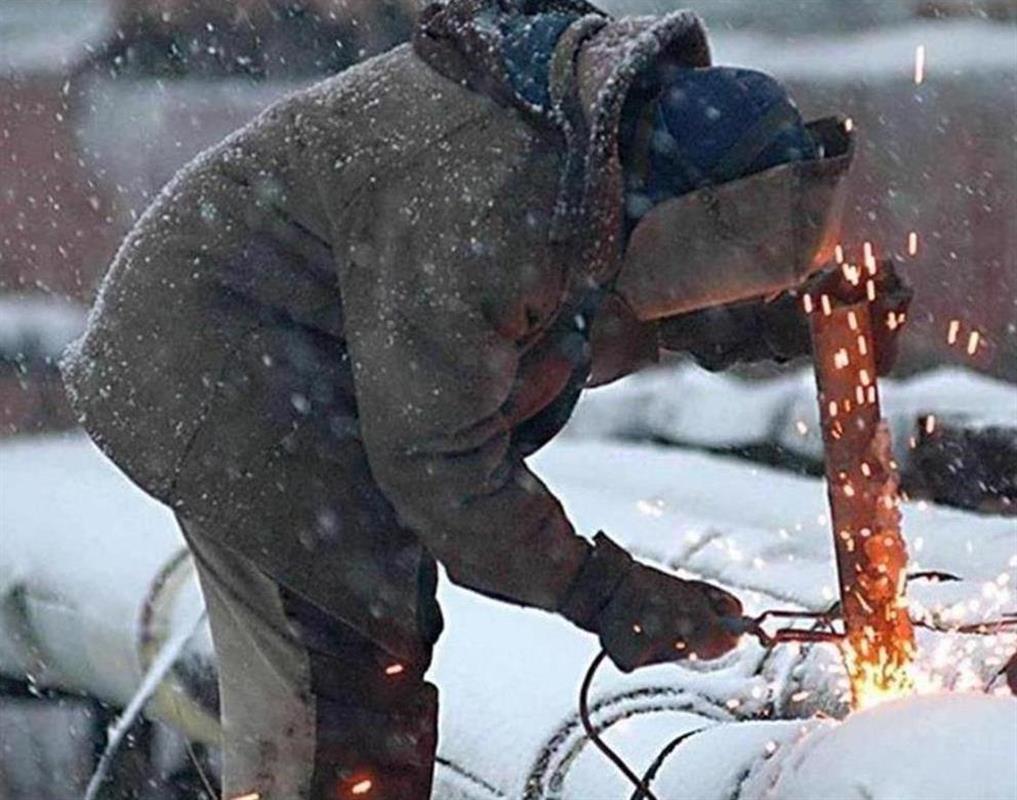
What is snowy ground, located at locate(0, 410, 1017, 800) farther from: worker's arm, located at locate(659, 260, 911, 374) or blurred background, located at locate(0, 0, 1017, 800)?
worker's arm, located at locate(659, 260, 911, 374)

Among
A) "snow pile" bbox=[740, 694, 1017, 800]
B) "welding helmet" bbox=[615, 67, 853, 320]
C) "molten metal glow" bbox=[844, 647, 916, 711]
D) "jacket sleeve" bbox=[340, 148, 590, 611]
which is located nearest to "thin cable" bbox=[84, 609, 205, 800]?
"jacket sleeve" bbox=[340, 148, 590, 611]

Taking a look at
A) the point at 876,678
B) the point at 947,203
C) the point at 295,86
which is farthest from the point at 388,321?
the point at 295,86

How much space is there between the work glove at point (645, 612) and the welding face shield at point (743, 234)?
0.97ft

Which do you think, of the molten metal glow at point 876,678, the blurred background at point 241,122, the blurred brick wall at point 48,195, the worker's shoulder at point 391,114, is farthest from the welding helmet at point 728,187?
the blurred brick wall at point 48,195

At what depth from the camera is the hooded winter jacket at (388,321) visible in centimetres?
238

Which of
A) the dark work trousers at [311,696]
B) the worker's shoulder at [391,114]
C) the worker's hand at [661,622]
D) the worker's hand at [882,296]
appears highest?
the worker's shoulder at [391,114]

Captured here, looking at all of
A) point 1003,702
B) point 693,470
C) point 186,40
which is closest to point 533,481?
point 1003,702

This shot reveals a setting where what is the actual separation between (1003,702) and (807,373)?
3549 millimetres

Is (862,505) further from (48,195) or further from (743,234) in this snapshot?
(48,195)

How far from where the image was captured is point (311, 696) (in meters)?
2.76

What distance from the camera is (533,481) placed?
8.30 feet

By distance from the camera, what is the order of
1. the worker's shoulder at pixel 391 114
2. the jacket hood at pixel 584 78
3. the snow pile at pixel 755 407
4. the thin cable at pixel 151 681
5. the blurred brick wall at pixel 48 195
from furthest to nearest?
the blurred brick wall at pixel 48 195
the snow pile at pixel 755 407
the thin cable at pixel 151 681
the worker's shoulder at pixel 391 114
the jacket hood at pixel 584 78

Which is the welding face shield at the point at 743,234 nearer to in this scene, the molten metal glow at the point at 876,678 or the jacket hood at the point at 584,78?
the jacket hood at the point at 584,78

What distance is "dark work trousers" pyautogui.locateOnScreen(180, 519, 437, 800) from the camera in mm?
2758
